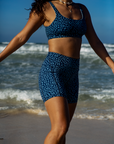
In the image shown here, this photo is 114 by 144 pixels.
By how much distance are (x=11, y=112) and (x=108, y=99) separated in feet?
8.25

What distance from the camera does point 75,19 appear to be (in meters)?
2.06

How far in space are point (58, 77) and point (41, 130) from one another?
6.42ft

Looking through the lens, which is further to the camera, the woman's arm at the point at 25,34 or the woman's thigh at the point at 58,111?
the woman's arm at the point at 25,34

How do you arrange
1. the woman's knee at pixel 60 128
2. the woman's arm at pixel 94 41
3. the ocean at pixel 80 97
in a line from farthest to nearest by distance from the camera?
the ocean at pixel 80 97 < the woman's arm at pixel 94 41 < the woman's knee at pixel 60 128

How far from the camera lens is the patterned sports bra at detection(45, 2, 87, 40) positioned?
198cm

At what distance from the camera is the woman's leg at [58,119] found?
1690 millimetres

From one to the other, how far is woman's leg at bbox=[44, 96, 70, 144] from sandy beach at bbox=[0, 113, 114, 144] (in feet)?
5.28

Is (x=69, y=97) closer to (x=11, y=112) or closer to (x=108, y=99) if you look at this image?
(x=11, y=112)

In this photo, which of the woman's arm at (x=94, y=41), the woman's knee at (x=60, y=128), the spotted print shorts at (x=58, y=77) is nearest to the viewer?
the woman's knee at (x=60, y=128)

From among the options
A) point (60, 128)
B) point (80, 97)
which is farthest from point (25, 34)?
point (80, 97)

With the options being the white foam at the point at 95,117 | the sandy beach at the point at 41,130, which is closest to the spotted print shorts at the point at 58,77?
the sandy beach at the point at 41,130

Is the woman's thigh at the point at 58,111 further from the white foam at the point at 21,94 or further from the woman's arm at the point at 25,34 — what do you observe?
the white foam at the point at 21,94

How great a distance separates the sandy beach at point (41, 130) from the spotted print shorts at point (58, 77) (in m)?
1.47

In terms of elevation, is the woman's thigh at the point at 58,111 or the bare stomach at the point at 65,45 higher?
the bare stomach at the point at 65,45
